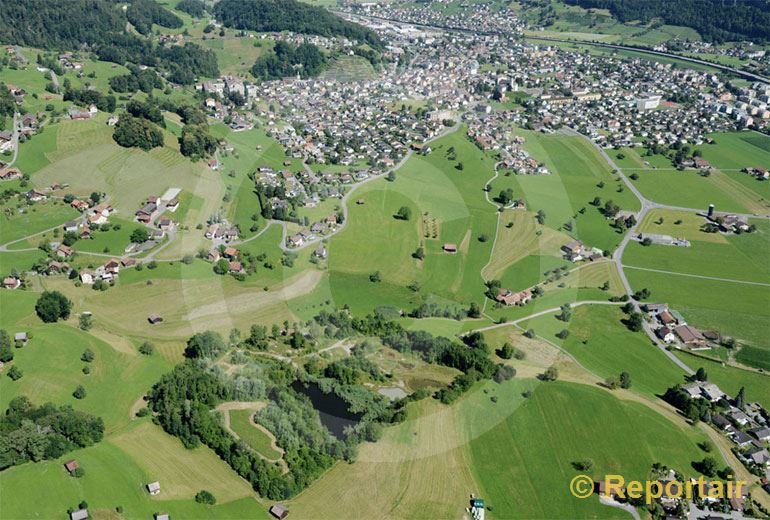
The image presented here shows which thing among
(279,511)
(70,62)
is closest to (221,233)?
(279,511)

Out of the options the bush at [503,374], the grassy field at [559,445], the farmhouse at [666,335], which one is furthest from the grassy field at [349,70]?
the grassy field at [559,445]

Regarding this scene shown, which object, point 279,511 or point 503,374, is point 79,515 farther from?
point 503,374

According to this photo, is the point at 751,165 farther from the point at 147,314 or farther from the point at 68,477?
the point at 68,477

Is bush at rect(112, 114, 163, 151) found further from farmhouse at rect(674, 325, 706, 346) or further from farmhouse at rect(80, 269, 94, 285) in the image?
farmhouse at rect(674, 325, 706, 346)

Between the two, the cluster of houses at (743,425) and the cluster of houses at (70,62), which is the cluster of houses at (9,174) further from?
the cluster of houses at (743,425)

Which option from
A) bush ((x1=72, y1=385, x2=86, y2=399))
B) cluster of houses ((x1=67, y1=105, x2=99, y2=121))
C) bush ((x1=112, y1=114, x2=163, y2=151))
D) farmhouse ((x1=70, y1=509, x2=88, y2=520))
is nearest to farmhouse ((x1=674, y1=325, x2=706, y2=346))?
farmhouse ((x1=70, y1=509, x2=88, y2=520))

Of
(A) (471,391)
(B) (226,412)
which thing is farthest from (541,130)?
(B) (226,412)
